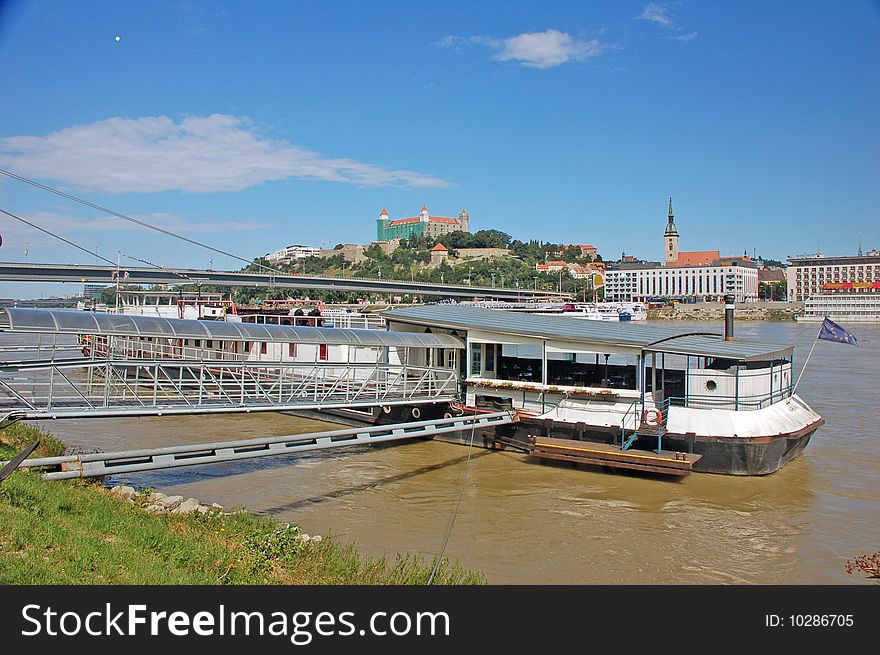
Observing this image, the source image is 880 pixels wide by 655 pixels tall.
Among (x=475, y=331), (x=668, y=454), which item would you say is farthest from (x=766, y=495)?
(x=475, y=331)

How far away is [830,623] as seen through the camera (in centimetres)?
675

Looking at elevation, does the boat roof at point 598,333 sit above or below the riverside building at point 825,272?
below

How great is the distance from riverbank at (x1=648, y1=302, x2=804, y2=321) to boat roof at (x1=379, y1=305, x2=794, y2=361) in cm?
10405

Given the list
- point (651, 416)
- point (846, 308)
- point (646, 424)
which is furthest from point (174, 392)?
point (846, 308)

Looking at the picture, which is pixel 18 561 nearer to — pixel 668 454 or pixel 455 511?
pixel 455 511

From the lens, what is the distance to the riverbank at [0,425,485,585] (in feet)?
25.6

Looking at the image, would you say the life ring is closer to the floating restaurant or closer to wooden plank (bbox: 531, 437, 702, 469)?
the floating restaurant

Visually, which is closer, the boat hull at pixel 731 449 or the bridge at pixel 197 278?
the boat hull at pixel 731 449

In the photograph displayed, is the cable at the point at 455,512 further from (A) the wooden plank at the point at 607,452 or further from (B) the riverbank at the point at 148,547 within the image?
(A) the wooden plank at the point at 607,452

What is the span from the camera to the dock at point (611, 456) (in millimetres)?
16000

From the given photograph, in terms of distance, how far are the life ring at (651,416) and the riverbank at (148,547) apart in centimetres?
791

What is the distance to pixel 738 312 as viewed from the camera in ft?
409

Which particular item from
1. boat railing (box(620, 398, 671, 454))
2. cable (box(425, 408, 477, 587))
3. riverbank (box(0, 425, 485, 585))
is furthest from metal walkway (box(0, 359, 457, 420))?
boat railing (box(620, 398, 671, 454))

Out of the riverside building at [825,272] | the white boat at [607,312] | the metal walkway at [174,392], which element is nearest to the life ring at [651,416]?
the metal walkway at [174,392]
